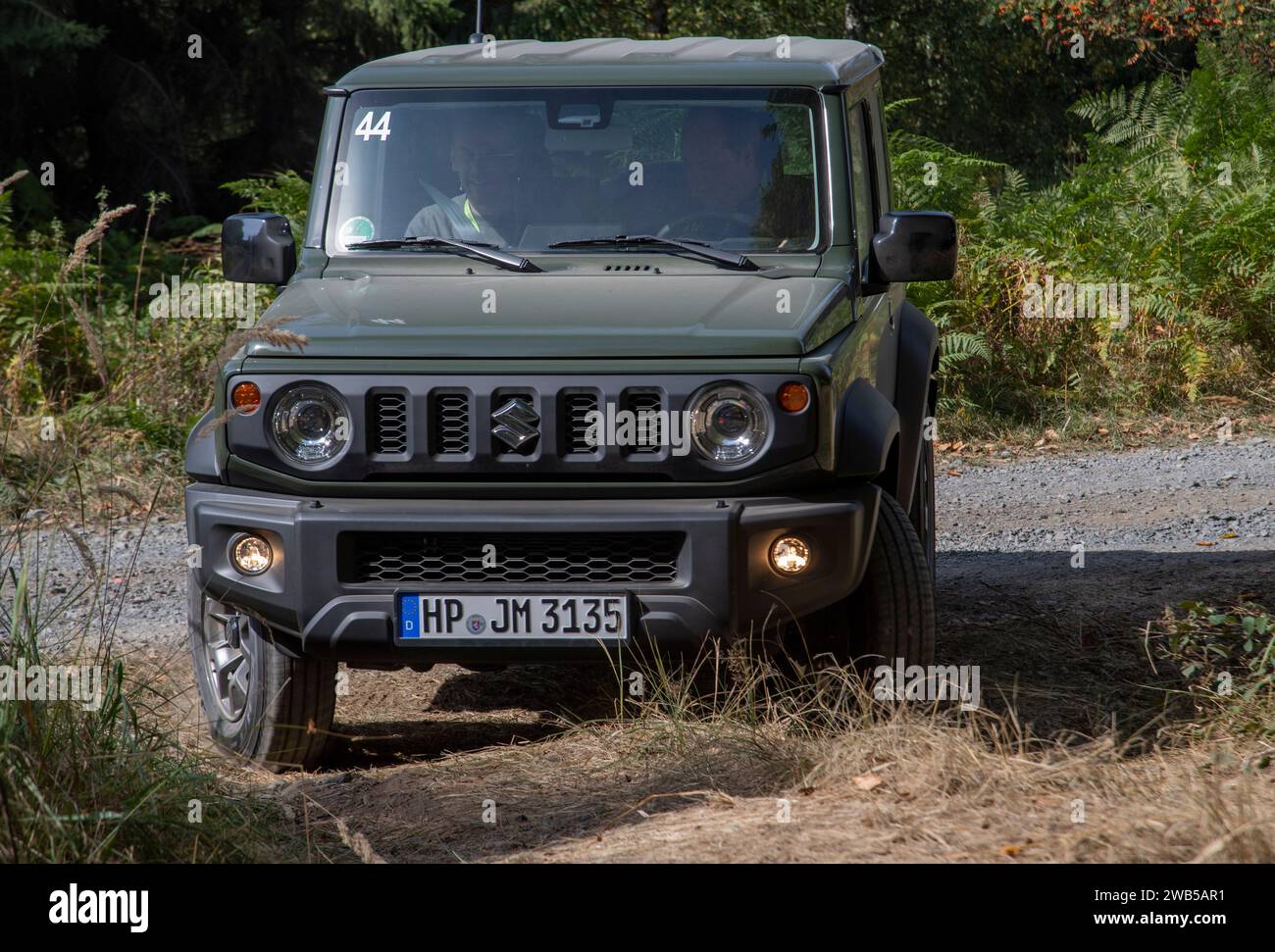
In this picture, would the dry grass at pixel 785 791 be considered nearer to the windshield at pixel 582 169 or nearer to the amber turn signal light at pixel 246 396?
the amber turn signal light at pixel 246 396

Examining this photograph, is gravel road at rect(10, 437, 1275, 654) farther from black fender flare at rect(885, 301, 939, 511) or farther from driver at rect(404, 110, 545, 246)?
driver at rect(404, 110, 545, 246)

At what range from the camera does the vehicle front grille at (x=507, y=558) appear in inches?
150

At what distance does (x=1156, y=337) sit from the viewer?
1028cm

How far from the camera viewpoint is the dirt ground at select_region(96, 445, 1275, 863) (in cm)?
322

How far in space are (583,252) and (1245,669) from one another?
2526 millimetres

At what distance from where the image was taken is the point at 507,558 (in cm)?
384

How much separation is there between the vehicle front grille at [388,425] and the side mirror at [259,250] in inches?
→ 45.3

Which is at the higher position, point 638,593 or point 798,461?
point 798,461

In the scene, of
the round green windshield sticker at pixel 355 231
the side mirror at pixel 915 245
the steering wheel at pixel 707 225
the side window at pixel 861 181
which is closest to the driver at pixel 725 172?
the steering wheel at pixel 707 225

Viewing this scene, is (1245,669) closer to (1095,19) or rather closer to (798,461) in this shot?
(798,461)

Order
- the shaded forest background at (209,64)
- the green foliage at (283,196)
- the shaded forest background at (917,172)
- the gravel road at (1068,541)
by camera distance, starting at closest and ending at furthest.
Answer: the gravel road at (1068,541) → the shaded forest background at (917,172) → the green foliage at (283,196) → the shaded forest background at (209,64)

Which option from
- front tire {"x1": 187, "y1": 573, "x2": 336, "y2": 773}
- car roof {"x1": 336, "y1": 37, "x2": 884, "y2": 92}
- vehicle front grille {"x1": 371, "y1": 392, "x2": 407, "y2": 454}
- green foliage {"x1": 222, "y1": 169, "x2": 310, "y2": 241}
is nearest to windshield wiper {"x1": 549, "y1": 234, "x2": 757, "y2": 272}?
car roof {"x1": 336, "y1": 37, "x2": 884, "y2": 92}

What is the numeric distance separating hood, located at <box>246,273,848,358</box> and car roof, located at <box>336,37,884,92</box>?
776 millimetres
